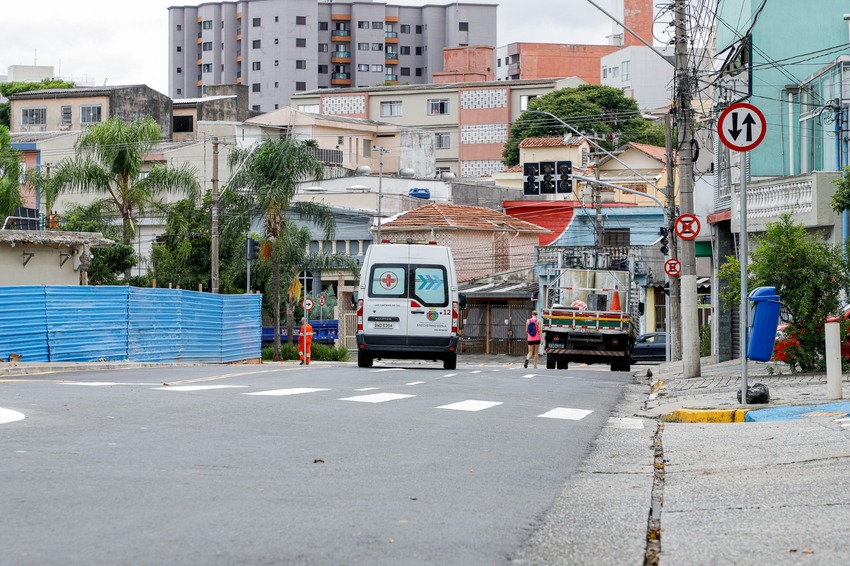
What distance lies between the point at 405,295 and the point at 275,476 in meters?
20.2

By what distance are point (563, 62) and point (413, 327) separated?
104m

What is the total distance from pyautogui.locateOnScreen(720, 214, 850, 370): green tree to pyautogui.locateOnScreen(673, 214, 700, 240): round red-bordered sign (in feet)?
9.08

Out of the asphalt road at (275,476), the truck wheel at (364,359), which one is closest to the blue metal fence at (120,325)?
the truck wheel at (364,359)

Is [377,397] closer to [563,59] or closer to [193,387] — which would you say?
[193,387]

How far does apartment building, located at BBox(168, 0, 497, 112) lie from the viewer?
458 ft

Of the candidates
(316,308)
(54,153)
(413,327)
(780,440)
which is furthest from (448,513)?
(54,153)

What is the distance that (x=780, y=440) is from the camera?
1195cm

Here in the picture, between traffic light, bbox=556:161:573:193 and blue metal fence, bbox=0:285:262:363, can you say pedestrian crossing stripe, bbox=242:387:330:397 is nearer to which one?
blue metal fence, bbox=0:285:262:363

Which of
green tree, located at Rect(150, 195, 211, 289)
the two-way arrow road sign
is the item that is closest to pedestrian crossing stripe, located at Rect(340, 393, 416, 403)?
the two-way arrow road sign

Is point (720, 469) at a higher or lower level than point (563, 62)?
lower

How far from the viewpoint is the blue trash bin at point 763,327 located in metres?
17.6

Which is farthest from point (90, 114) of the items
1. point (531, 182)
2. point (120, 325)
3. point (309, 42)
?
point (120, 325)

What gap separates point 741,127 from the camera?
15633 mm

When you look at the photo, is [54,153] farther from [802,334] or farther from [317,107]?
[802,334]
